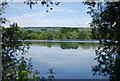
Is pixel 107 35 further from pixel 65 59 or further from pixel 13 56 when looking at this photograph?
pixel 65 59

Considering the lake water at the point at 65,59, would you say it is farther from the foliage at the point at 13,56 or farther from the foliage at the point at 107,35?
the foliage at the point at 107,35

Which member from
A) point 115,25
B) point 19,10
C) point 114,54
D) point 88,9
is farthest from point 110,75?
point 19,10

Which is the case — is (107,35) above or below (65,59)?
above

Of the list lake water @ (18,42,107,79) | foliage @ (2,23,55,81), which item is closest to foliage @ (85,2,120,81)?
foliage @ (2,23,55,81)

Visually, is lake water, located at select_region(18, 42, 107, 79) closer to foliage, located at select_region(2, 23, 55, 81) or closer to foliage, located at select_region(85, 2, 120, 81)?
foliage, located at select_region(2, 23, 55, 81)

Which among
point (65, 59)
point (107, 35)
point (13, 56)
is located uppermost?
point (107, 35)

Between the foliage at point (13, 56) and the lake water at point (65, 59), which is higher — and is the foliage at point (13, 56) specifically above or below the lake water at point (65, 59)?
above

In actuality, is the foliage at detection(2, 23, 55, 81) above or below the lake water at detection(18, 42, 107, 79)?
above

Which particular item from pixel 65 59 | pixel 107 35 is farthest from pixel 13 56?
pixel 65 59

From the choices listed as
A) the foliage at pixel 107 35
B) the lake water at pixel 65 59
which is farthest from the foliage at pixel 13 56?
the lake water at pixel 65 59

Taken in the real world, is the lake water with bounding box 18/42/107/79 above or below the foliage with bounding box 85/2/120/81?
below

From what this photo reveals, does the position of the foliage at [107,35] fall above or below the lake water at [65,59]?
above

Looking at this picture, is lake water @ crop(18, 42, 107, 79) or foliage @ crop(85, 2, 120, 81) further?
lake water @ crop(18, 42, 107, 79)

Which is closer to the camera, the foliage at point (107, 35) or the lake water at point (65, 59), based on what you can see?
the foliage at point (107, 35)
